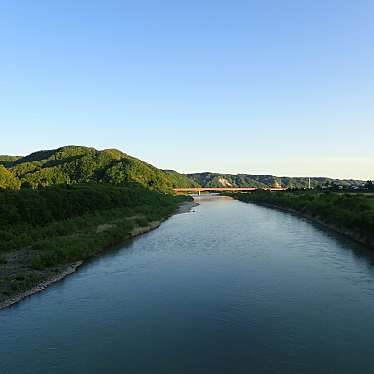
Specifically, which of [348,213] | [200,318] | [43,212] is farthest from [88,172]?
[200,318]

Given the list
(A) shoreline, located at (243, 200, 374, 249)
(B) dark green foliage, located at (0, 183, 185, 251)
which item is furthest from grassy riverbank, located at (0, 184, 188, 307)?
(A) shoreline, located at (243, 200, 374, 249)

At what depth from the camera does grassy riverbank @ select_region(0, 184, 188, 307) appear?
943 inches

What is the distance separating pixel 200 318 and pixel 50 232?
22203 mm

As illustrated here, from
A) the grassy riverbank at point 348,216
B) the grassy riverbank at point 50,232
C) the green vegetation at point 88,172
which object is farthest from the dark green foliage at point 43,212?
the green vegetation at point 88,172

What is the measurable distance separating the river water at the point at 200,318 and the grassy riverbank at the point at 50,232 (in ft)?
5.90

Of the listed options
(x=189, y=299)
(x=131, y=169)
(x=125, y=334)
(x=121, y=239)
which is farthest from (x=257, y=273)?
(x=131, y=169)

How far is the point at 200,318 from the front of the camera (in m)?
17.8

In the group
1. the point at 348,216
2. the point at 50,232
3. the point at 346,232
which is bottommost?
the point at 346,232

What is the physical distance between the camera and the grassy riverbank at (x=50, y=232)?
24.0 meters

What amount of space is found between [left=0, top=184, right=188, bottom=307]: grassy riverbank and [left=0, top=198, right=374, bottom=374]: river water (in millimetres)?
1797

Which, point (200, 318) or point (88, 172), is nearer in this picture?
point (200, 318)

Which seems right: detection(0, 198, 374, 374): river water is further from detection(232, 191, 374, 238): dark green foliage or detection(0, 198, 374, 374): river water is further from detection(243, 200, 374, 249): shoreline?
detection(232, 191, 374, 238): dark green foliage

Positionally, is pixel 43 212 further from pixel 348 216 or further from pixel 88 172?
pixel 88 172

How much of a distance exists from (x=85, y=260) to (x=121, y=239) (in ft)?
33.1
